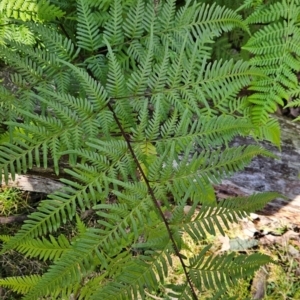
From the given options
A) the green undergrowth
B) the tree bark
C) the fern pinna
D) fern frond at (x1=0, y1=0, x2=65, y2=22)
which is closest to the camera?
the fern pinna

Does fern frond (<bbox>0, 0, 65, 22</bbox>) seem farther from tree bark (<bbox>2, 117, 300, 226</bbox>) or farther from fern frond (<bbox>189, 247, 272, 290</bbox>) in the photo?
fern frond (<bbox>189, 247, 272, 290</bbox>)

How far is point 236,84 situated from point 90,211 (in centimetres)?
161

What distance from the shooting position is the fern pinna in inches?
65.4

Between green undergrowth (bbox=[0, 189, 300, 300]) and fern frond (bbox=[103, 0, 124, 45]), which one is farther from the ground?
fern frond (bbox=[103, 0, 124, 45])

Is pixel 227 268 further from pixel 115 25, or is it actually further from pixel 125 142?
pixel 115 25

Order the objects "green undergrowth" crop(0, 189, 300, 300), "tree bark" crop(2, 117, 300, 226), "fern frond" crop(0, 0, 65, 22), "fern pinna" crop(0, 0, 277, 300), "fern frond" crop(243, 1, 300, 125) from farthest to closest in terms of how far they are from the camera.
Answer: "green undergrowth" crop(0, 189, 300, 300) → "tree bark" crop(2, 117, 300, 226) → "fern frond" crop(243, 1, 300, 125) → "fern frond" crop(0, 0, 65, 22) → "fern pinna" crop(0, 0, 277, 300)

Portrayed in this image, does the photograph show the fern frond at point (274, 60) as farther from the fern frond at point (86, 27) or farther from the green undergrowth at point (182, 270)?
the green undergrowth at point (182, 270)

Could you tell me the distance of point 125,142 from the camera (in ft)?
5.93

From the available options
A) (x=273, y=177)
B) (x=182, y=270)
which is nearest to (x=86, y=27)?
(x=273, y=177)

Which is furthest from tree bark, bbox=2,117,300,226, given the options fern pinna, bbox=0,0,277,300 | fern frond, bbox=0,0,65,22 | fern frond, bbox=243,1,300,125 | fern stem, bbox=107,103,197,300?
fern frond, bbox=0,0,65,22

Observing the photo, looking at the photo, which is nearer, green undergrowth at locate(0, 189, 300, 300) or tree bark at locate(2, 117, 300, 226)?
tree bark at locate(2, 117, 300, 226)

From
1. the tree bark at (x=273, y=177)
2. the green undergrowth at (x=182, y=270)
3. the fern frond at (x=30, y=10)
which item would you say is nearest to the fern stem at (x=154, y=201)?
the fern frond at (x=30, y=10)

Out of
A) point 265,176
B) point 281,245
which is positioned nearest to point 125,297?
point 265,176

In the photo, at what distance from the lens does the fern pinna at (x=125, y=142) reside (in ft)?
5.45
